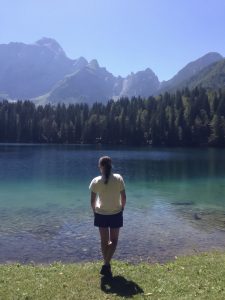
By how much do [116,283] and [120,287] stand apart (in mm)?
355

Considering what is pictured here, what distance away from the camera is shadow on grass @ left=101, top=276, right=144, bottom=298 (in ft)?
45.2

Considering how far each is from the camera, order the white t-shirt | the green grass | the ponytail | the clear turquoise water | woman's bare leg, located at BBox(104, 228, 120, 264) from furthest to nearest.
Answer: the clear turquoise water → woman's bare leg, located at BBox(104, 228, 120, 264) → the white t-shirt → the ponytail → the green grass

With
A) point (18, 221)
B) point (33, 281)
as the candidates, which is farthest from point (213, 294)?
point (18, 221)

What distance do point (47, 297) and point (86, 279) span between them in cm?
232

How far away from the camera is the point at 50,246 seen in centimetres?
2642

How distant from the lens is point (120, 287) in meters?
14.4

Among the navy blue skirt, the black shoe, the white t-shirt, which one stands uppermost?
the white t-shirt

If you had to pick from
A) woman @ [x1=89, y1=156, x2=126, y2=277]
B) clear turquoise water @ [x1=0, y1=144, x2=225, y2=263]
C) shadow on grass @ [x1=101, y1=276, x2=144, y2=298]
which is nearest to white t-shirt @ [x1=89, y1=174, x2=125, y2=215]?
woman @ [x1=89, y1=156, x2=126, y2=277]

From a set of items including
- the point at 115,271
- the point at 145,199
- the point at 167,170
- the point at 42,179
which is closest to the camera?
the point at 115,271

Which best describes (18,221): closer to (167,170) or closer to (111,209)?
(111,209)

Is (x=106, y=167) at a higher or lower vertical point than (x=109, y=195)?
higher

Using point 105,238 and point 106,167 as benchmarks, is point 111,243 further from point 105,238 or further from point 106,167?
point 106,167

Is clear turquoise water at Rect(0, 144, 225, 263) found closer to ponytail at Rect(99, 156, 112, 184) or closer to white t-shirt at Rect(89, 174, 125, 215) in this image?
white t-shirt at Rect(89, 174, 125, 215)

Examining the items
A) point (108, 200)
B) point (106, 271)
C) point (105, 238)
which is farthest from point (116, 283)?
point (108, 200)
